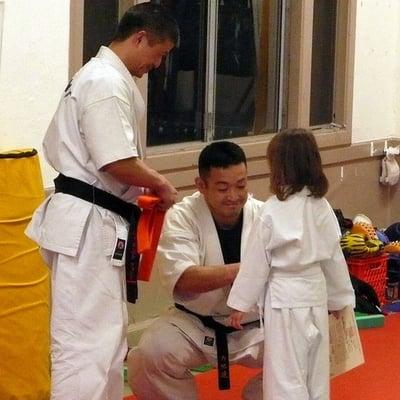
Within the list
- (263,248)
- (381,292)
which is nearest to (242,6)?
(381,292)

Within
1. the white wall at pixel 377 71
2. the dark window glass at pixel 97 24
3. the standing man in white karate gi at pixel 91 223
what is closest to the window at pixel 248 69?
the dark window glass at pixel 97 24

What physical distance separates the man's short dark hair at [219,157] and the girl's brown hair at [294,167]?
0.79 feet

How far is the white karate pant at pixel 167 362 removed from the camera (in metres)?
3.54

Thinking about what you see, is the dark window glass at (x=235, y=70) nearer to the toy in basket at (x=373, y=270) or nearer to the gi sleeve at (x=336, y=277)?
the toy in basket at (x=373, y=270)

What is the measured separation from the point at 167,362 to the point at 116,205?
2.24 feet

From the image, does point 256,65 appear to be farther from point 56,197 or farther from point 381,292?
point 56,197

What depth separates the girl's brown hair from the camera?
3348 millimetres

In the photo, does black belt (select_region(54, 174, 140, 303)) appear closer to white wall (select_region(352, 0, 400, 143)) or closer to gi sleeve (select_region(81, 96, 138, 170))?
gi sleeve (select_region(81, 96, 138, 170))

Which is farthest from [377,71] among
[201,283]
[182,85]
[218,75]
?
[201,283]

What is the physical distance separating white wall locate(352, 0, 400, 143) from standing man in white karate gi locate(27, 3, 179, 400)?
321 cm

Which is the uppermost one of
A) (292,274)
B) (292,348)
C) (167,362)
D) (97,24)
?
(97,24)

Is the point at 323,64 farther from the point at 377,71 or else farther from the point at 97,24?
the point at 97,24

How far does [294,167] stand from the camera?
3.35 m

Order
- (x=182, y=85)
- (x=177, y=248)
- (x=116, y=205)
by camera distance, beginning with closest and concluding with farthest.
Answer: (x=116, y=205) → (x=177, y=248) → (x=182, y=85)
